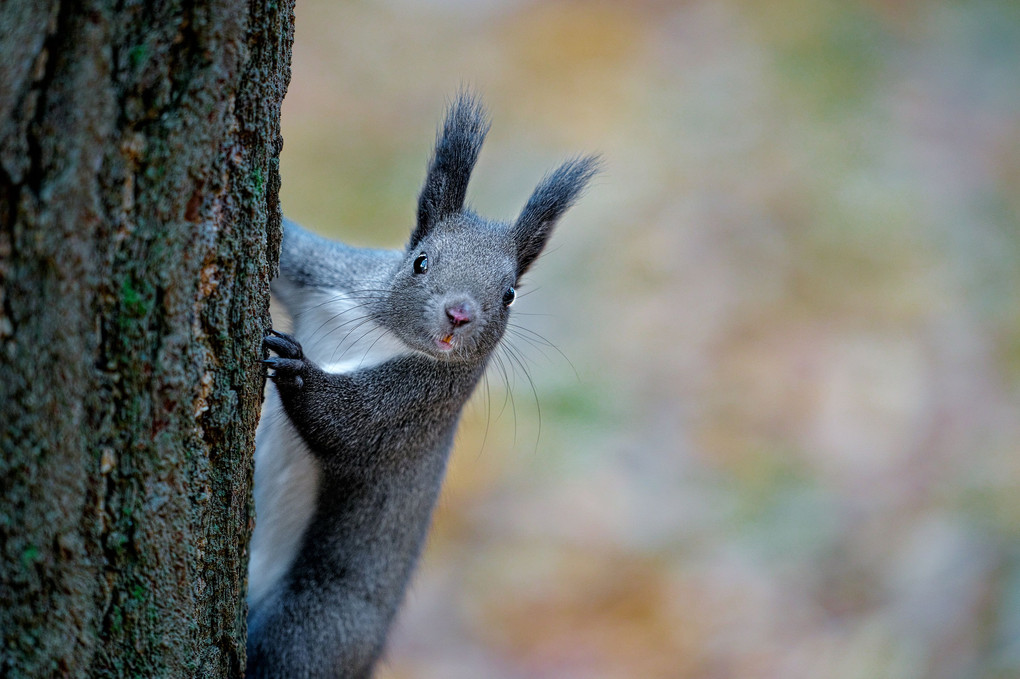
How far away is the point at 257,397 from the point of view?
7.10 ft

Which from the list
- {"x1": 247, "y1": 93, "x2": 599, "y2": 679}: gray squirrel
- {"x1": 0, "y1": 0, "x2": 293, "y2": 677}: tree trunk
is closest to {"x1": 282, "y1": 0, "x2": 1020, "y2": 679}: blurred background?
{"x1": 247, "y1": 93, "x2": 599, "y2": 679}: gray squirrel

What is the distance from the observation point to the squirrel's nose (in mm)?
2877

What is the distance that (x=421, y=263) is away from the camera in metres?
A: 3.10

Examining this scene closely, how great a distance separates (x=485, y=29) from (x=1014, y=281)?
22.7ft

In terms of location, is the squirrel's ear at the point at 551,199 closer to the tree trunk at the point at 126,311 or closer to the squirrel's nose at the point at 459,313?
the squirrel's nose at the point at 459,313

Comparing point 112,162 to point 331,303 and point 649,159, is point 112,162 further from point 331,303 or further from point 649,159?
point 649,159

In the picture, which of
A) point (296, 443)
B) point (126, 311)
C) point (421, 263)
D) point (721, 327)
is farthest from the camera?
point (721, 327)

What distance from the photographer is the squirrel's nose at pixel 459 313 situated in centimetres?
288

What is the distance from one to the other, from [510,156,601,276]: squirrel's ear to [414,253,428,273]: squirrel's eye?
0.35 meters

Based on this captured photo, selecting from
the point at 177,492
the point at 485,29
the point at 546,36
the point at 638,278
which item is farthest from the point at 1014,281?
the point at 177,492

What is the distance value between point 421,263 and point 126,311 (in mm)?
1512

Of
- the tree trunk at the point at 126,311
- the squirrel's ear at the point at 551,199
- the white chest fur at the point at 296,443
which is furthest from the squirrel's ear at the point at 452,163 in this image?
the tree trunk at the point at 126,311

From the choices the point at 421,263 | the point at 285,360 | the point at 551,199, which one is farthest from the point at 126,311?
the point at 551,199

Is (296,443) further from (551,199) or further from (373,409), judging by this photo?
(551,199)
